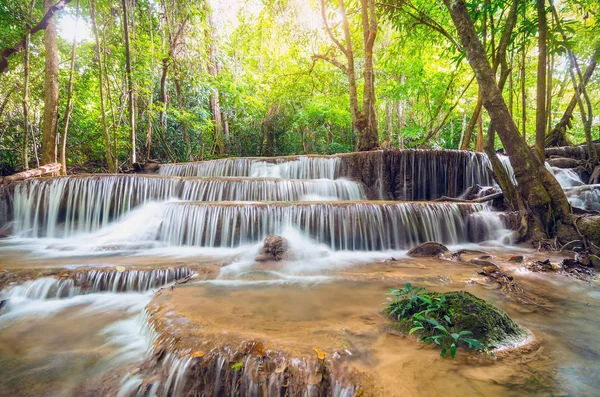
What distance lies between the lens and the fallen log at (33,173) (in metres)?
6.93

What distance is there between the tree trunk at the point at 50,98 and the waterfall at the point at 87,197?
4.97 ft

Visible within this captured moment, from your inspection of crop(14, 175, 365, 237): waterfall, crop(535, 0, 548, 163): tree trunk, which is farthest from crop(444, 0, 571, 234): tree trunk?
crop(14, 175, 365, 237): waterfall

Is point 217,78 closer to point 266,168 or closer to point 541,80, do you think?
point 266,168

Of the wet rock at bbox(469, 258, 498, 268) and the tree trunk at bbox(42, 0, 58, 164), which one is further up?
the tree trunk at bbox(42, 0, 58, 164)

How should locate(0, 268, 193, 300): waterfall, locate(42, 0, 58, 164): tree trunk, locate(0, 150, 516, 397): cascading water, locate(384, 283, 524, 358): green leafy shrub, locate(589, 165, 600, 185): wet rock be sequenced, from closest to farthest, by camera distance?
locate(384, 283, 524, 358): green leafy shrub < locate(0, 150, 516, 397): cascading water < locate(0, 268, 193, 300): waterfall < locate(42, 0, 58, 164): tree trunk < locate(589, 165, 600, 185): wet rock

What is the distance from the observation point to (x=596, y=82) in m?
12.3

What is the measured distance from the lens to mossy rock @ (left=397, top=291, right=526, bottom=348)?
1688 millimetres

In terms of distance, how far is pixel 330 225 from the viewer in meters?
5.48

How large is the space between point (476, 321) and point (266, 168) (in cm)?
908

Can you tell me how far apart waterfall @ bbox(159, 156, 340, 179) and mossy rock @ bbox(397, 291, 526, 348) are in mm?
7568

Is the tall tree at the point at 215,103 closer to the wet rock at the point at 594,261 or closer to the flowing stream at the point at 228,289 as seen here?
the flowing stream at the point at 228,289

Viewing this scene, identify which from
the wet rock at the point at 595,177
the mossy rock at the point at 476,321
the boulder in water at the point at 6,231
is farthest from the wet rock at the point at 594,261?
the boulder in water at the point at 6,231

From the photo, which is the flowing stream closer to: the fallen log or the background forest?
the fallen log

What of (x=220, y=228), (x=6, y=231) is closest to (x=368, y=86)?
(x=220, y=228)
